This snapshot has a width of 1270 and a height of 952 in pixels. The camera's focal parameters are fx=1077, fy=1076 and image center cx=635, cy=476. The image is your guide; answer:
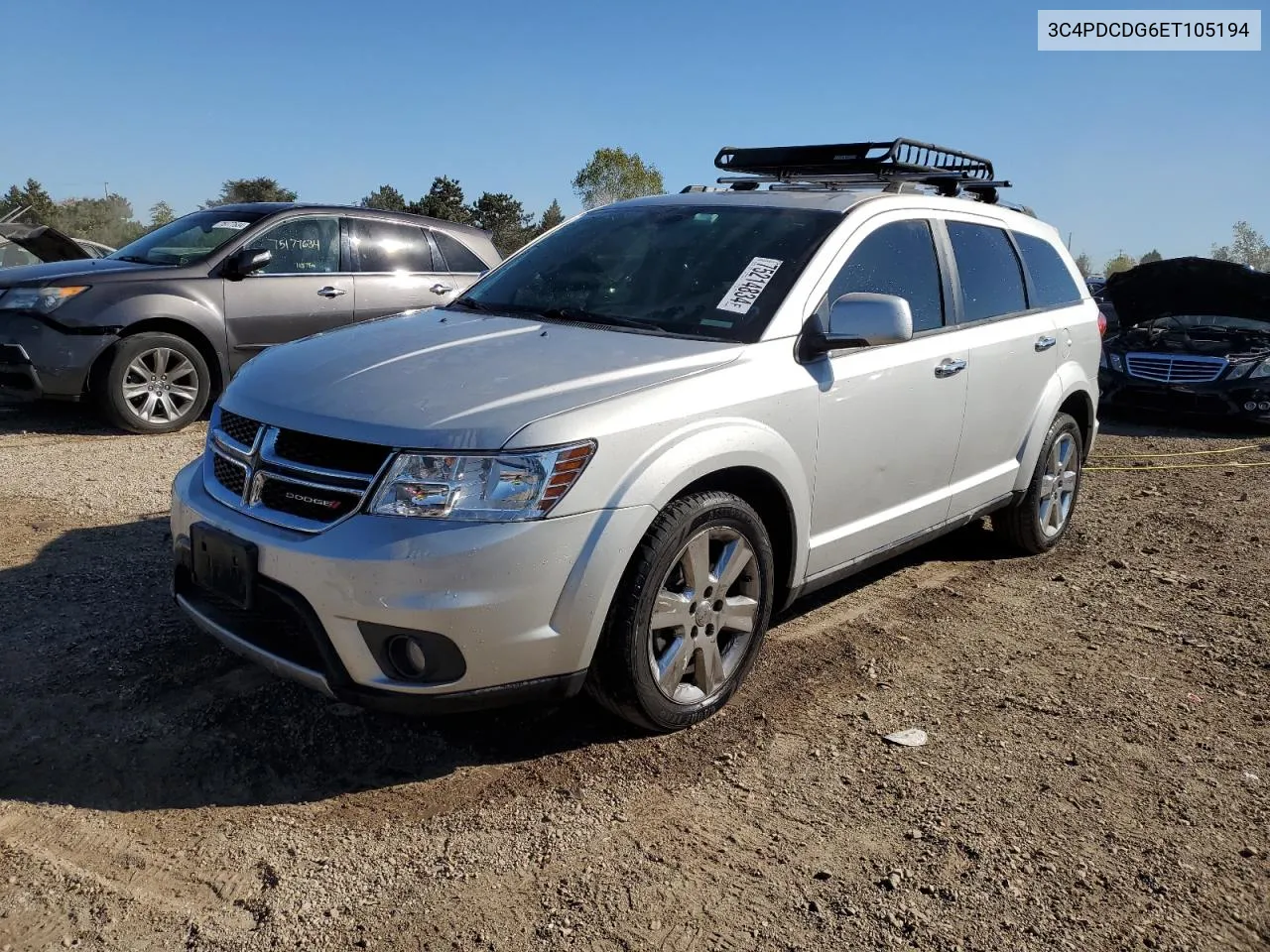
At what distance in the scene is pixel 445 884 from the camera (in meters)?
2.64

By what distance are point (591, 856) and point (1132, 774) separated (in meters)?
1.71

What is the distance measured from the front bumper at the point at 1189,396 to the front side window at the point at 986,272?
4.92 metres

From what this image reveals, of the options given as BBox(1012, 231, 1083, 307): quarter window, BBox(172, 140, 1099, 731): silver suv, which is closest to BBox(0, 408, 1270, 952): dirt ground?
BBox(172, 140, 1099, 731): silver suv

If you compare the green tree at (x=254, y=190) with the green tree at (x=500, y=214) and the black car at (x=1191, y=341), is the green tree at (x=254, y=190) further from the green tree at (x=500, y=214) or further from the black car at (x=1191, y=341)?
the black car at (x=1191, y=341)

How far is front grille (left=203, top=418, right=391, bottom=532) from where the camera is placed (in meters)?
2.91

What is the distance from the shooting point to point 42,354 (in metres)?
7.32

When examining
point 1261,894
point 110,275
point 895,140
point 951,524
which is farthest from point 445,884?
point 110,275

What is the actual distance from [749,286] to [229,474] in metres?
1.84

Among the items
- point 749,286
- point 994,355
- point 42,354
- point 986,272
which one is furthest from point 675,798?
point 42,354

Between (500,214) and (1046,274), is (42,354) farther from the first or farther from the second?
(500,214)

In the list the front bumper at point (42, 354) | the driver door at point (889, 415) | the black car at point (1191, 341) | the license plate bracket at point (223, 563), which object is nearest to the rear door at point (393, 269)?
the front bumper at point (42, 354)

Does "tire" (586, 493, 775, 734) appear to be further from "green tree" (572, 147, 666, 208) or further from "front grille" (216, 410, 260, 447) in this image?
"green tree" (572, 147, 666, 208)

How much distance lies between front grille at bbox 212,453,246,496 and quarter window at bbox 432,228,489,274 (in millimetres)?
5850

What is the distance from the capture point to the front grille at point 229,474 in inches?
127
